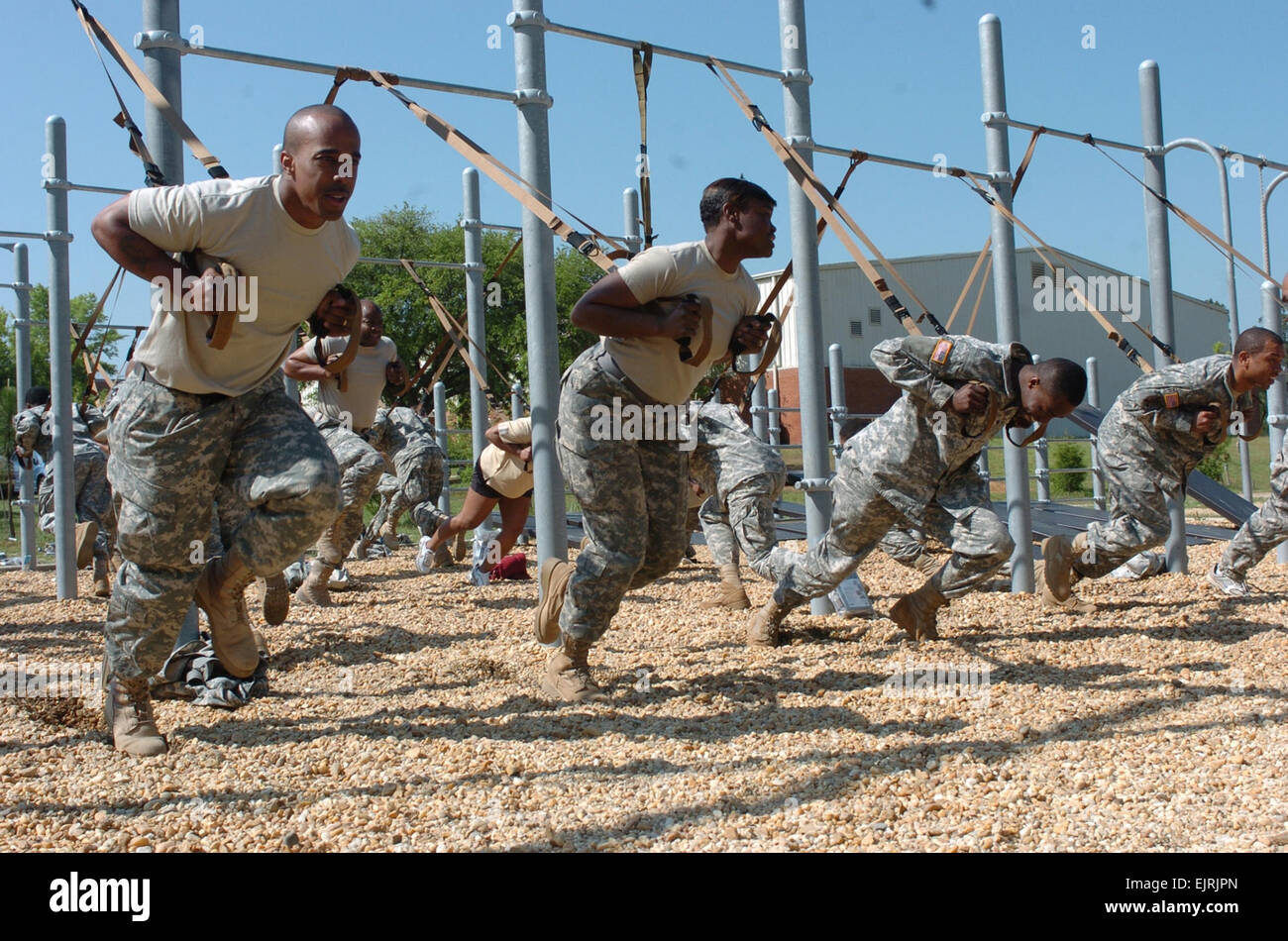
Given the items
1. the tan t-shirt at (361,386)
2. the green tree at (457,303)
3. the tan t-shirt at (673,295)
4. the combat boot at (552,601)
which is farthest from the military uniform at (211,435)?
the green tree at (457,303)

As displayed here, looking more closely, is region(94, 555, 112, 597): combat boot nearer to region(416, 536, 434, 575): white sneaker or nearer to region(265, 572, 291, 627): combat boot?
region(416, 536, 434, 575): white sneaker

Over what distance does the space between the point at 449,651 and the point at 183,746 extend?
1.81 metres

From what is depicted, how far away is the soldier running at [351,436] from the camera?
7.09 meters

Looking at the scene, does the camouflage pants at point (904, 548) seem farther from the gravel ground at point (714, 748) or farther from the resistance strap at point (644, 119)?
the resistance strap at point (644, 119)

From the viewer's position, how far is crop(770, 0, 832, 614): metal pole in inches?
226

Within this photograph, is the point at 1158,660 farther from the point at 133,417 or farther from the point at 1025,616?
the point at 133,417

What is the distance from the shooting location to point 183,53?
470cm

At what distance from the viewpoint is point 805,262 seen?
227 inches

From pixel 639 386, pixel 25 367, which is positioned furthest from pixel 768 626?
pixel 25 367

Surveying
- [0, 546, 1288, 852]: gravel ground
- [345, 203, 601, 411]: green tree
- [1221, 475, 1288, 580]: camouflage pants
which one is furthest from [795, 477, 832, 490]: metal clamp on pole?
[345, 203, 601, 411]: green tree

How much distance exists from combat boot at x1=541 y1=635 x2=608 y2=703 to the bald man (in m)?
1.18

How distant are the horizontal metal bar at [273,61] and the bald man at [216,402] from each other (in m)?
1.43

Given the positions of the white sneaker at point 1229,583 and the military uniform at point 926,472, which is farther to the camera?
the white sneaker at point 1229,583
